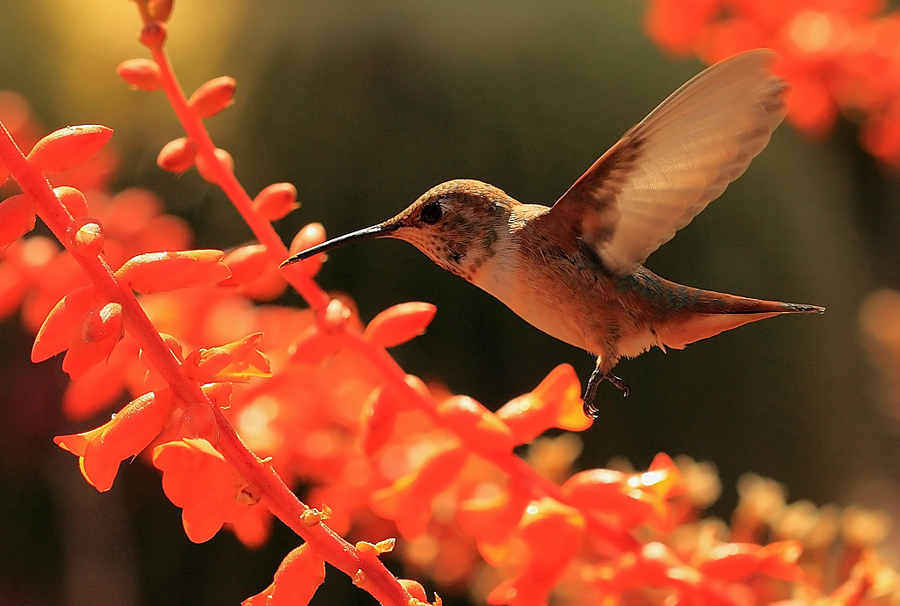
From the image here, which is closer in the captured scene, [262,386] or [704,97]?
[704,97]

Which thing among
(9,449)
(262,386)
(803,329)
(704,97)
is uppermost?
(704,97)

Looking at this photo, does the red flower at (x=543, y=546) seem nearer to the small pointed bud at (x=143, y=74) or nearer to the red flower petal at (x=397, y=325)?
the red flower petal at (x=397, y=325)

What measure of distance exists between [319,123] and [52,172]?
2.56ft

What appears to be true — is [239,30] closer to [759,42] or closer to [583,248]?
[759,42]

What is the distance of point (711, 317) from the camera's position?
41 cm

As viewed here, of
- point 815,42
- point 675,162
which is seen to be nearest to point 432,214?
point 675,162

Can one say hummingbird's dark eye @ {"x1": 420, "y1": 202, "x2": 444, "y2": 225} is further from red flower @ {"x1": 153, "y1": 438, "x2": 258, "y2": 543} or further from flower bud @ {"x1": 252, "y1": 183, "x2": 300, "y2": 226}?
red flower @ {"x1": 153, "y1": 438, "x2": 258, "y2": 543}

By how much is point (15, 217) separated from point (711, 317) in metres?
0.32

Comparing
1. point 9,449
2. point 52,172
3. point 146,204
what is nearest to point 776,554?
point 52,172

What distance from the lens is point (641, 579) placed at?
369 mm

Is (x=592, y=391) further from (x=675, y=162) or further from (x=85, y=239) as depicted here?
(x=85, y=239)

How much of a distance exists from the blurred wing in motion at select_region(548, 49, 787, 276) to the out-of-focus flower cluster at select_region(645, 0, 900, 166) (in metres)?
0.52

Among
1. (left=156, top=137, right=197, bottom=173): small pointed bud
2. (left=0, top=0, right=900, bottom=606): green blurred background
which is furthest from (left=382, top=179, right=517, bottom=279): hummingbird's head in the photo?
(left=0, top=0, right=900, bottom=606): green blurred background

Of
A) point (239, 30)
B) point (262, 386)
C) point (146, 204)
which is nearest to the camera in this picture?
point (262, 386)
